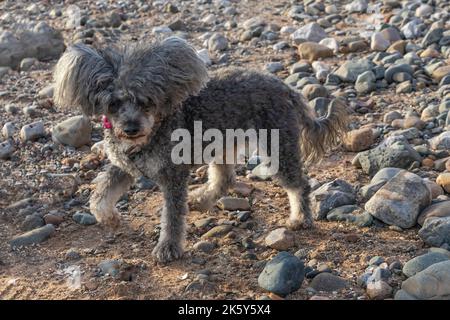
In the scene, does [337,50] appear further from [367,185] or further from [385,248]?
[385,248]

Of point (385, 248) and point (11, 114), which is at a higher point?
point (11, 114)

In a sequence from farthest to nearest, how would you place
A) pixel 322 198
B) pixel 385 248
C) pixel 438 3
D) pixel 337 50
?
1. pixel 438 3
2. pixel 337 50
3. pixel 322 198
4. pixel 385 248

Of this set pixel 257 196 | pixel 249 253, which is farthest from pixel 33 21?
pixel 249 253

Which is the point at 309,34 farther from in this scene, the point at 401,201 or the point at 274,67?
the point at 401,201

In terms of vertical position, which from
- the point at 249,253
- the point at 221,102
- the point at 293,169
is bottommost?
the point at 249,253

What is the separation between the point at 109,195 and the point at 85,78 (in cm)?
128

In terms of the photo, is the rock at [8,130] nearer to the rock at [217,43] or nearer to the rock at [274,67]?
the rock at [274,67]

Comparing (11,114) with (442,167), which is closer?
(442,167)

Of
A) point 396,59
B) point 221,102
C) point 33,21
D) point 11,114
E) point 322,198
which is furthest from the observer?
point 33,21

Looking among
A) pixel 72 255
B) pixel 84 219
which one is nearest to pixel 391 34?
pixel 84 219

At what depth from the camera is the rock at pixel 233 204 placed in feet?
23.8

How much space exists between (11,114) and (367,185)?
5117 mm

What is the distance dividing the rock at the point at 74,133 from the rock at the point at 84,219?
64.5 inches

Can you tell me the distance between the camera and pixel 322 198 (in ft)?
23.4
